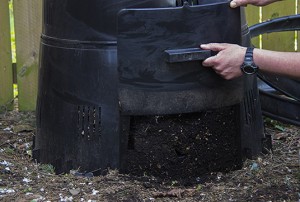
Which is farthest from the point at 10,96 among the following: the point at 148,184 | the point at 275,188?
the point at 275,188

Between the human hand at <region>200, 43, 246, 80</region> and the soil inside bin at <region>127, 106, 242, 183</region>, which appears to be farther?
the soil inside bin at <region>127, 106, 242, 183</region>

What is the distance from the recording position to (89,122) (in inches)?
125

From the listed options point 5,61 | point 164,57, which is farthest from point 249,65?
point 5,61

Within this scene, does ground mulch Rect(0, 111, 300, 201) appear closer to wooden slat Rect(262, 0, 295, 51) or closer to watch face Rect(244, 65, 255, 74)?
watch face Rect(244, 65, 255, 74)

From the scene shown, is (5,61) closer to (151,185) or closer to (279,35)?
(151,185)

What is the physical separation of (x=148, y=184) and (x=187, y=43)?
0.79m

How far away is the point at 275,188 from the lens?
10.3ft

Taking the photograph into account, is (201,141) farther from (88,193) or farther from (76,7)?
(76,7)

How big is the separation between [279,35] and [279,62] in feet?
7.55

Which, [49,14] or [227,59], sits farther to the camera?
[49,14]

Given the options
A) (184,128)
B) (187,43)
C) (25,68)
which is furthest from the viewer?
(25,68)

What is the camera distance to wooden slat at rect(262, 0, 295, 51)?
494cm

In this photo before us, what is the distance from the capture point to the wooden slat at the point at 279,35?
16.2 ft

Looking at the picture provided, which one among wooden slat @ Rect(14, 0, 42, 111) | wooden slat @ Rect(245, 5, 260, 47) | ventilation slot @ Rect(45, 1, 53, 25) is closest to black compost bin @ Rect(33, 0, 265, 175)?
ventilation slot @ Rect(45, 1, 53, 25)
